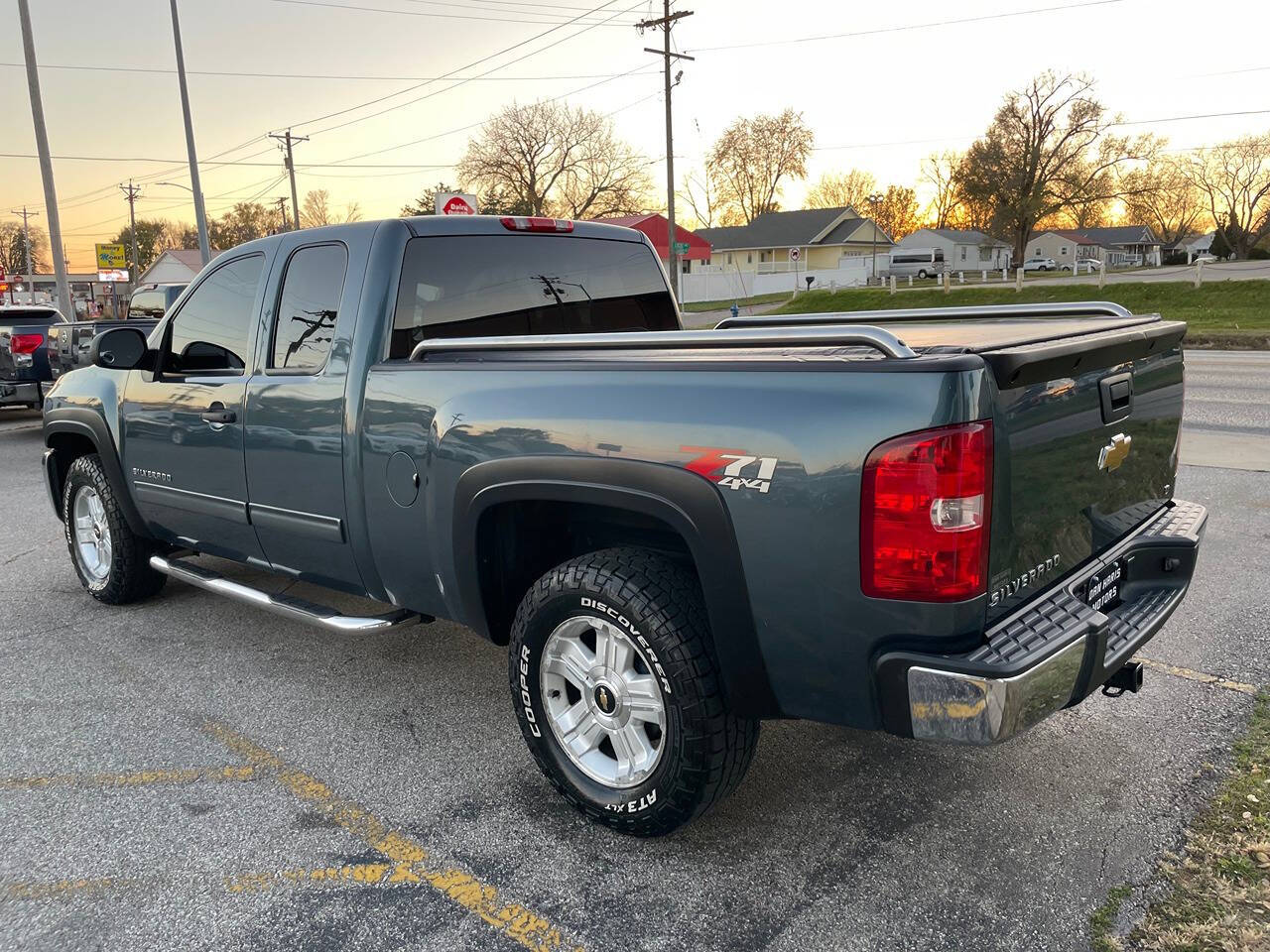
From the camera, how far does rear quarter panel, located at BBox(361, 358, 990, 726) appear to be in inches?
91.7

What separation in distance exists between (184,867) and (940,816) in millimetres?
2349

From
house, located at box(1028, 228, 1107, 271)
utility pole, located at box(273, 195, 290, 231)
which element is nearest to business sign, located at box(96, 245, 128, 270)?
utility pole, located at box(273, 195, 290, 231)

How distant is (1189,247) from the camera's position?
393 feet

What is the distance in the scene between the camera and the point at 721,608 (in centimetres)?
265

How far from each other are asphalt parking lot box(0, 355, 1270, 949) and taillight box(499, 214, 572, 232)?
1.98 m

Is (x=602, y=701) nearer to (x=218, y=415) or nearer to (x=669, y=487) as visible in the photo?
(x=669, y=487)

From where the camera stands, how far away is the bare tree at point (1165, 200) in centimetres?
6338

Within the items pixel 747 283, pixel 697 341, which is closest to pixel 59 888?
pixel 697 341

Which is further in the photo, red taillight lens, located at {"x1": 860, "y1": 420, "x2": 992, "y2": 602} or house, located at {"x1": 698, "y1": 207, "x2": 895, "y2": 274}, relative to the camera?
house, located at {"x1": 698, "y1": 207, "x2": 895, "y2": 274}

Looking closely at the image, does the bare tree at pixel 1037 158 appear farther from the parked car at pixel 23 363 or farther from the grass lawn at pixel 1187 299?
the parked car at pixel 23 363

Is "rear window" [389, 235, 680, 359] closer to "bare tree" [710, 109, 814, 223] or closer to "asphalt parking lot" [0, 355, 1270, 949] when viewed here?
"asphalt parking lot" [0, 355, 1270, 949]

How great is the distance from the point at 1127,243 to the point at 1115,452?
12560cm

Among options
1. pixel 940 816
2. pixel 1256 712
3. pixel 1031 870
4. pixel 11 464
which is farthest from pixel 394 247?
pixel 11 464

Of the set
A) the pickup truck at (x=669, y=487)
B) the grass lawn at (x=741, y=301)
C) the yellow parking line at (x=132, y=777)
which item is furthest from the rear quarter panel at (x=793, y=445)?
the grass lawn at (x=741, y=301)
